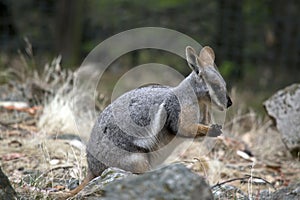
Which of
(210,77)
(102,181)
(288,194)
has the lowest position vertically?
(288,194)

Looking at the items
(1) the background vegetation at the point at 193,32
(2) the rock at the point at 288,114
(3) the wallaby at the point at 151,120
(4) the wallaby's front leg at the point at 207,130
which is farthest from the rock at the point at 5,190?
(1) the background vegetation at the point at 193,32

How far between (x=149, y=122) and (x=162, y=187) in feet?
3.95

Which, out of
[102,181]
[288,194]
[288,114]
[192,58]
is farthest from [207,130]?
[288,114]

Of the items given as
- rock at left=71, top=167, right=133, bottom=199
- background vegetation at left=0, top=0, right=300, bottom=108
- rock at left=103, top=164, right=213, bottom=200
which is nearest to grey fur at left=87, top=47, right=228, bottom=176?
rock at left=71, top=167, right=133, bottom=199

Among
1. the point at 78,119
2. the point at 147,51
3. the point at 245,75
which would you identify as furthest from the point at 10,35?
the point at 78,119

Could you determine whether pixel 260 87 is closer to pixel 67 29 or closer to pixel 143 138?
pixel 67 29

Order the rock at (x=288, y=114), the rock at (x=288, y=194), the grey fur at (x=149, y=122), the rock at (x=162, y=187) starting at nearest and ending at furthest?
the rock at (x=162, y=187) → the rock at (x=288, y=194) → the grey fur at (x=149, y=122) → the rock at (x=288, y=114)

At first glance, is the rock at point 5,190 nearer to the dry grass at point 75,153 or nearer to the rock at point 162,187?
the dry grass at point 75,153

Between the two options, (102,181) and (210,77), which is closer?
(102,181)

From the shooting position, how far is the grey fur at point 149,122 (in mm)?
3660

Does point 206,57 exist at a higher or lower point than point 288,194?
higher

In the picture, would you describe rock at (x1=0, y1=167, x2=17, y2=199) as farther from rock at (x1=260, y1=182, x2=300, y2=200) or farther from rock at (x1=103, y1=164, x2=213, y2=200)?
rock at (x1=260, y1=182, x2=300, y2=200)

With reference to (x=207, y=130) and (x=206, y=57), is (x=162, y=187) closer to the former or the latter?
(x=207, y=130)

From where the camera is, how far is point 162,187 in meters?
2.51
